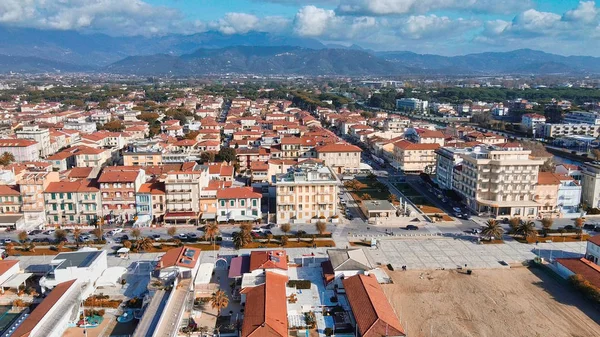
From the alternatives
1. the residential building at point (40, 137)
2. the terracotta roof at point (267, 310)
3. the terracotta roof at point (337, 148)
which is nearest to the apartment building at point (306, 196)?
the terracotta roof at point (267, 310)

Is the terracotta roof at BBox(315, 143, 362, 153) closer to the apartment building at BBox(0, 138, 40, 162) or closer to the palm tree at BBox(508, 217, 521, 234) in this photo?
the palm tree at BBox(508, 217, 521, 234)

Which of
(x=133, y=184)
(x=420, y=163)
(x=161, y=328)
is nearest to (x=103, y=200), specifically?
(x=133, y=184)

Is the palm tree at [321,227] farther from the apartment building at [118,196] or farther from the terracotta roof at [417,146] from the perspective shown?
the terracotta roof at [417,146]

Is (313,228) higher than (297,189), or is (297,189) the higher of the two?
(297,189)

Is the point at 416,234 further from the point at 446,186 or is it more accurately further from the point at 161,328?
the point at 161,328

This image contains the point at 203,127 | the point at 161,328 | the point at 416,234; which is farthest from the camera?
the point at 203,127

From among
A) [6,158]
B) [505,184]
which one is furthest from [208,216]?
[6,158]

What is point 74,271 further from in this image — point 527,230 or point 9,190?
point 527,230
